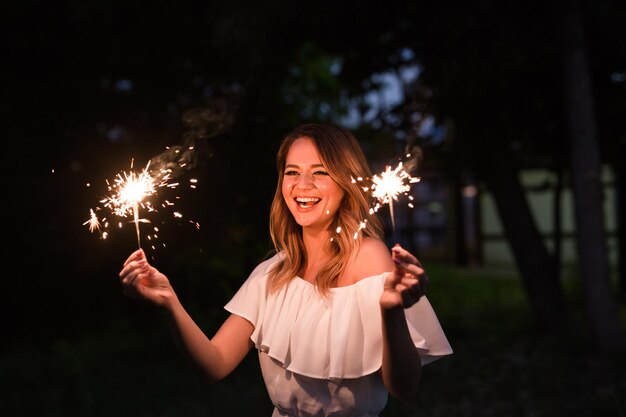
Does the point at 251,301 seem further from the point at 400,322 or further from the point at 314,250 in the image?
the point at 400,322

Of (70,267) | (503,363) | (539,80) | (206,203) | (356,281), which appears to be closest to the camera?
(356,281)

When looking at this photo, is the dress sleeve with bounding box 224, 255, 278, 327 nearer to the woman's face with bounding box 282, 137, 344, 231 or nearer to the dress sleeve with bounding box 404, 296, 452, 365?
the woman's face with bounding box 282, 137, 344, 231

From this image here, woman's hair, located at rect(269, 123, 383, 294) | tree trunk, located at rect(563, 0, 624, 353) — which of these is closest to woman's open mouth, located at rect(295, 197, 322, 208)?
woman's hair, located at rect(269, 123, 383, 294)

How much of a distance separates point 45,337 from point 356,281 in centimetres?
801

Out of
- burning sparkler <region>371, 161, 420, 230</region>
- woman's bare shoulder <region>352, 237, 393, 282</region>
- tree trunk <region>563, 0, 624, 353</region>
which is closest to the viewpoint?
burning sparkler <region>371, 161, 420, 230</region>

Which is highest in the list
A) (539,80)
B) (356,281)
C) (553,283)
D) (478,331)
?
(539,80)

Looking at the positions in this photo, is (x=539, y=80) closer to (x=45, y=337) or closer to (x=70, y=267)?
(x=70, y=267)

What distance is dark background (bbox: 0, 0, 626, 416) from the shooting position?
23.1 feet

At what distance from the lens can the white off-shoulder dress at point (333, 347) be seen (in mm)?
2717

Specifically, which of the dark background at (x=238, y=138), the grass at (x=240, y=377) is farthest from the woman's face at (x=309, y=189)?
the dark background at (x=238, y=138)

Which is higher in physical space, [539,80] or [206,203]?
[539,80]

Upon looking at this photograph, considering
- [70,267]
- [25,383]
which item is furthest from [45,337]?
[25,383]

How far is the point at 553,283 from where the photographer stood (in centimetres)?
892

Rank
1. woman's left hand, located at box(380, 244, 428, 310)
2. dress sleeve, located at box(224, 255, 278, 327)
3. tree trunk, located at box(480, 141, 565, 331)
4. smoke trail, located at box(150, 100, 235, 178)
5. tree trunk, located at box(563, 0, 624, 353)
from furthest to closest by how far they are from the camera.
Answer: tree trunk, located at box(480, 141, 565, 331), tree trunk, located at box(563, 0, 624, 353), smoke trail, located at box(150, 100, 235, 178), dress sleeve, located at box(224, 255, 278, 327), woman's left hand, located at box(380, 244, 428, 310)
